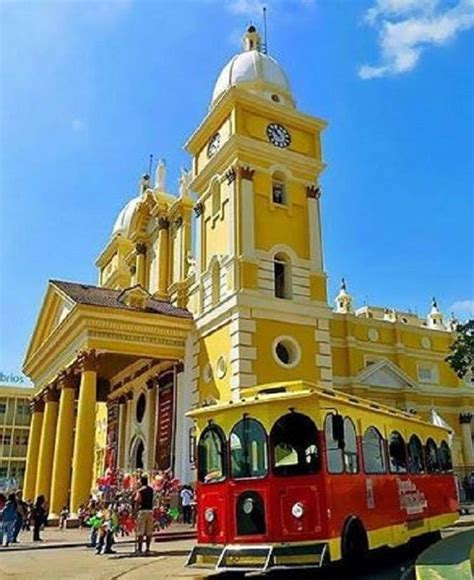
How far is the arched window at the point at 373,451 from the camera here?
1151 centimetres

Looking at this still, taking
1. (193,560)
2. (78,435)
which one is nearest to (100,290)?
(78,435)

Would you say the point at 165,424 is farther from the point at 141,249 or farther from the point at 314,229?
the point at 141,249

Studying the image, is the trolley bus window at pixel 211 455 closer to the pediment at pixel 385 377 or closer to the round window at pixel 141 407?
the round window at pixel 141 407

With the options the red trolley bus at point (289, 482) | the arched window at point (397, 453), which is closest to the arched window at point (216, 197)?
the arched window at point (397, 453)

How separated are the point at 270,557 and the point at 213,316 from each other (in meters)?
17.2

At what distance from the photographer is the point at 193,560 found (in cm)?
1032

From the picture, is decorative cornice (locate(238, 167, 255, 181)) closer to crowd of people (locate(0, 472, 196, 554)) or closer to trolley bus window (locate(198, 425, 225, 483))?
crowd of people (locate(0, 472, 196, 554))

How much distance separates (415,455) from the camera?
45.9ft

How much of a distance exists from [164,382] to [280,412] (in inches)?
781

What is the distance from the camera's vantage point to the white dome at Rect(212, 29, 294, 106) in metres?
29.7

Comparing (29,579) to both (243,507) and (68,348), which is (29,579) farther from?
(68,348)

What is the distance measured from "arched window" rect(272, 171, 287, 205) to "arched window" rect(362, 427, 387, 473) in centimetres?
1717

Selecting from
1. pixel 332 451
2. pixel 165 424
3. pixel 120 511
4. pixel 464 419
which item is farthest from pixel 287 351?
pixel 464 419

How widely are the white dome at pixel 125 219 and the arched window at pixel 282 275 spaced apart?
60.9 ft
